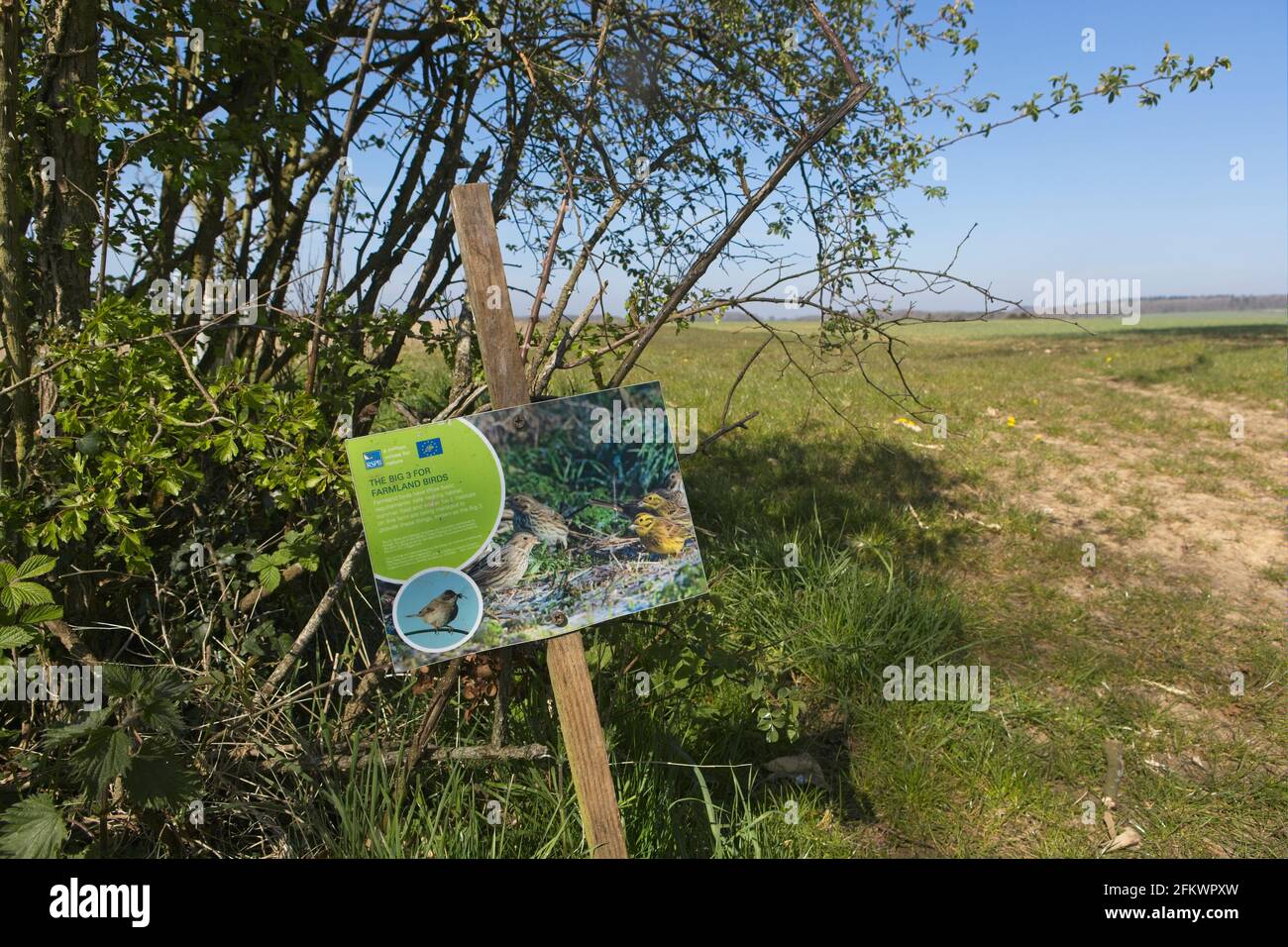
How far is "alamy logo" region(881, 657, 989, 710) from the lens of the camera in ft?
11.3

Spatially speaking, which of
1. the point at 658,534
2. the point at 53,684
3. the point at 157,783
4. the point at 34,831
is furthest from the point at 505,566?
the point at 53,684

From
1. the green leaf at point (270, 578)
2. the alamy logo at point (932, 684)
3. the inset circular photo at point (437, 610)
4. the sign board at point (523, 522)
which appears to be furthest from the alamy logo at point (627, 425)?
the alamy logo at point (932, 684)

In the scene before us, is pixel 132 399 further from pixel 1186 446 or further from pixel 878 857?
pixel 1186 446

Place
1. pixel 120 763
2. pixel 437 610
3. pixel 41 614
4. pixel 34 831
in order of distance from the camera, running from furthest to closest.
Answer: pixel 41 614 < pixel 437 610 < pixel 34 831 < pixel 120 763

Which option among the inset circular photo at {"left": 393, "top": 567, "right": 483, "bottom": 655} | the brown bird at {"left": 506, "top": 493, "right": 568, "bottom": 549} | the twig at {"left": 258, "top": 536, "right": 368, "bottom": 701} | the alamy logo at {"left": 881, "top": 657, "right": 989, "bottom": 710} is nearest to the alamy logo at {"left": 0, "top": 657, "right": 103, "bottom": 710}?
the twig at {"left": 258, "top": 536, "right": 368, "bottom": 701}

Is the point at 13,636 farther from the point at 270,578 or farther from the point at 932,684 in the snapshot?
the point at 932,684

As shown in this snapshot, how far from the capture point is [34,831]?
6.21 ft

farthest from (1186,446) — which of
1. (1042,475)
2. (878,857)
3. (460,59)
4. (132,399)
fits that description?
(132,399)

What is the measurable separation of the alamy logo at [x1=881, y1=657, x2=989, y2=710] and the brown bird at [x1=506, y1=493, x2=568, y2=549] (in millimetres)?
A: 1922

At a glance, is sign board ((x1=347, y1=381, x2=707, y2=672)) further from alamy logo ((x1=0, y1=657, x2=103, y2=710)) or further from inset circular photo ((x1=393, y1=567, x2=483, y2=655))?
alamy logo ((x1=0, y1=657, x2=103, y2=710))

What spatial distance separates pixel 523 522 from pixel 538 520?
1.5 inches

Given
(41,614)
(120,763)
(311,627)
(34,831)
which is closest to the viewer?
(120,763)

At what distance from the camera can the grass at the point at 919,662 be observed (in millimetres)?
2629

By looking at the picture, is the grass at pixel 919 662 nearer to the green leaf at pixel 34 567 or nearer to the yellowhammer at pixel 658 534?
the yellowhammer at pixel 658 534
